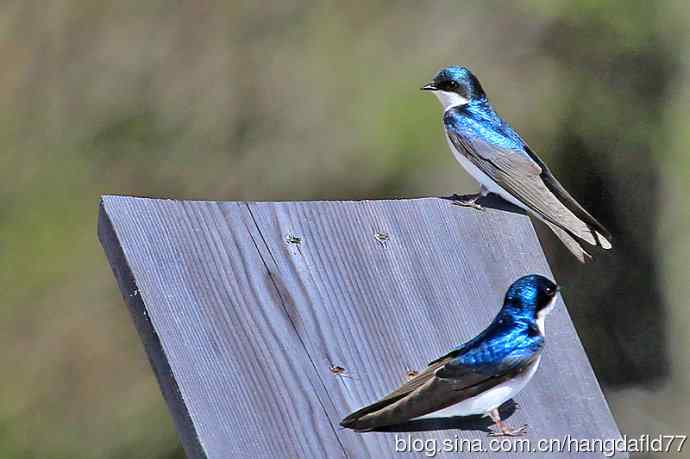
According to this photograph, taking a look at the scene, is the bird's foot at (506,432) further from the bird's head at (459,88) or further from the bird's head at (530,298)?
the bird's head at (459,88)

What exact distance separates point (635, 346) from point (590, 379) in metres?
2.44

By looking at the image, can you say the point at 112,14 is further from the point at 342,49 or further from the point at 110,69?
the point at 342,49

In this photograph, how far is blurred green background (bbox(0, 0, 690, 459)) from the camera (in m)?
4.95

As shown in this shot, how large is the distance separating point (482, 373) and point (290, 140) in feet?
9.04

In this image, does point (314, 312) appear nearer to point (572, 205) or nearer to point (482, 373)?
point (482, 373)

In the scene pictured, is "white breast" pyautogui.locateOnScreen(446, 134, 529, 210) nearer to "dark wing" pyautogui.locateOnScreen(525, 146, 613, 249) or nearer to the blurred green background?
"dark wing" pyautogui.locateOnScreen(525, 146, 613, 249)

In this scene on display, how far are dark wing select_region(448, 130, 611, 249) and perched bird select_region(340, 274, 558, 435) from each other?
26.6 inches

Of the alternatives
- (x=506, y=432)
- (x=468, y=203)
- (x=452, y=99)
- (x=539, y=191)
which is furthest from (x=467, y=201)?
(x=506, y=432)

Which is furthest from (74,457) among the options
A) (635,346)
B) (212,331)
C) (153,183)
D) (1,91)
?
(212,331)

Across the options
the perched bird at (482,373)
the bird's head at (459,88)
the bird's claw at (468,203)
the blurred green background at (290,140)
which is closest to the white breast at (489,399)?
the perched bird at (482,373)

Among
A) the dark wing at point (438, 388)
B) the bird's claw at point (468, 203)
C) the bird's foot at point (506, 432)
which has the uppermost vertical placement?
the bird's claw at point (468, 203)

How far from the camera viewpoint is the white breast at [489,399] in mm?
2537

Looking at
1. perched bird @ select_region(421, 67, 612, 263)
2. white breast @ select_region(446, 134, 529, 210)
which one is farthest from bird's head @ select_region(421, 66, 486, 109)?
white breast @ select_region(446, 134, 529, 210)

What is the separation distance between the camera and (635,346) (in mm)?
5305
